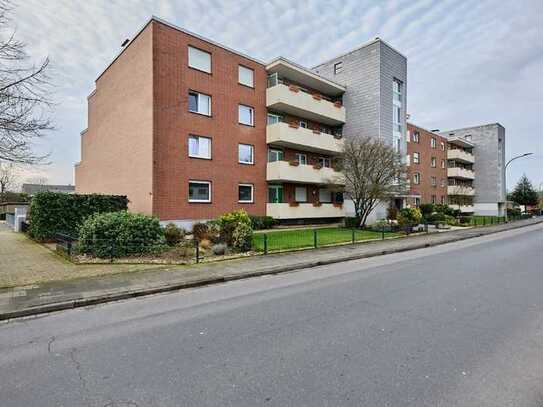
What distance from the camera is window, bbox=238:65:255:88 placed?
2130 centimetres

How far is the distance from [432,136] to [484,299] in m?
42.7

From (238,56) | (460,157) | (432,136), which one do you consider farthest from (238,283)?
(460,157)

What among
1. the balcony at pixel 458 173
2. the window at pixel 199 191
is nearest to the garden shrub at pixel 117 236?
the window at pixel 199 191

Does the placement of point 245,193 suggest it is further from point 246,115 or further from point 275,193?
point 246,115

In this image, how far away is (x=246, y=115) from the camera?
21828 millimetres

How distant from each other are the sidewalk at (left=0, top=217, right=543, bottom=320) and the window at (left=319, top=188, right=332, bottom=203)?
46.9ft

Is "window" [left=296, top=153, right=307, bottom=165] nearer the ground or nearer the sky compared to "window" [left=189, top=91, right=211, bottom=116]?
nearer the ground

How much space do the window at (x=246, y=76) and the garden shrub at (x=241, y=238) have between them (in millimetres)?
12799

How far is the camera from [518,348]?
4.08m

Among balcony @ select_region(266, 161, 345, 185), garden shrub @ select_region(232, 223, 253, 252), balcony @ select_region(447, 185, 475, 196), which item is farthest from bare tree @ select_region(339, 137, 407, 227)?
balcony @ select_region(447, 185, 475, 196)

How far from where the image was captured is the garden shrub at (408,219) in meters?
21.2

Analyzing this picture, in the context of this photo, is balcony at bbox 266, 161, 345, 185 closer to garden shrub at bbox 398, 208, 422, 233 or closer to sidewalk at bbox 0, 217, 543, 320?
garden shrub at bbox 398, 208, 422, 233

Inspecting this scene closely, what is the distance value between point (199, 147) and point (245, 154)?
3.57 meters

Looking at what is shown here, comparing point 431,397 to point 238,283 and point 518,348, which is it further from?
point 238,283
